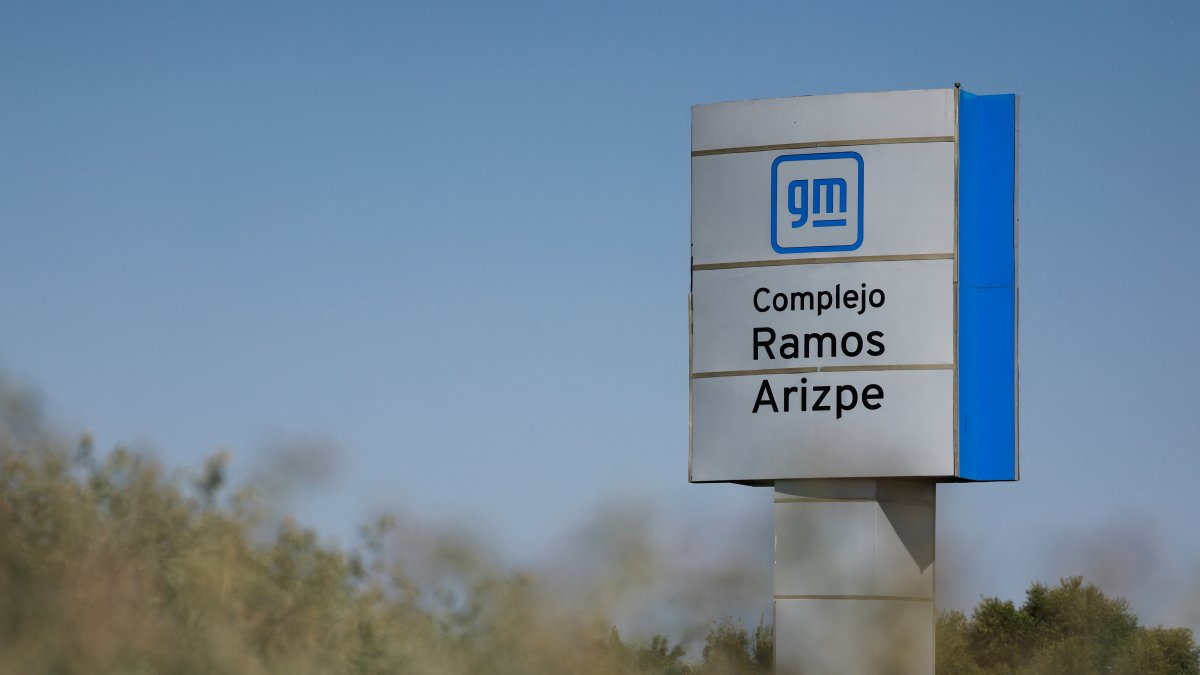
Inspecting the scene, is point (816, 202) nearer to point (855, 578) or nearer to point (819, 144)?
point (819, 144)

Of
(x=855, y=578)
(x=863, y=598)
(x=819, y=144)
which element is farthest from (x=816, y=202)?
(x=863, y=598)

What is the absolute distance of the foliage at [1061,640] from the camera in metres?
25.1

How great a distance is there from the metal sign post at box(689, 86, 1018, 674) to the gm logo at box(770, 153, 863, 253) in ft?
0.04

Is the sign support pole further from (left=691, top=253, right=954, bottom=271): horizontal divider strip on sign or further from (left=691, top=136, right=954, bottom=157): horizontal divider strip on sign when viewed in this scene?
(left=691, top=136, right=954, bottom=157): horizontal divider strip on sign

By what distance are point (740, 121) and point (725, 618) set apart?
13.8ft

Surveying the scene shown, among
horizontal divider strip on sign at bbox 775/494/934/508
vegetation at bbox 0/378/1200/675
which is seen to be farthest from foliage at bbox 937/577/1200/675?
vegetation at bbox 0/378/1200/675

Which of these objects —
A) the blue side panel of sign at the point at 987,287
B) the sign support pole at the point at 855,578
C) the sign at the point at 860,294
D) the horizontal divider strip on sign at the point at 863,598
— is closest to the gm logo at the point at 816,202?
the sign at the point at 860,294

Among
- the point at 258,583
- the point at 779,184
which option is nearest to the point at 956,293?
the point at 779,184

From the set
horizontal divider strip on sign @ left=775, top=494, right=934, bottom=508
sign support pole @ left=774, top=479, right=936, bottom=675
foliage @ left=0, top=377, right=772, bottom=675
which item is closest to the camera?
foliage @ left=0, top=377, right=772, bottom=675

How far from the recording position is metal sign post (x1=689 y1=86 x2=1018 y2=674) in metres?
12.9

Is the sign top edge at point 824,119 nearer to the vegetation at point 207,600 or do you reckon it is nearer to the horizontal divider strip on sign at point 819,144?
the horizontal divider strip on sign at point 819,144

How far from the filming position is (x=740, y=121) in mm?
13664

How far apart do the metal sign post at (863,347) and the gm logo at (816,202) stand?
13mm

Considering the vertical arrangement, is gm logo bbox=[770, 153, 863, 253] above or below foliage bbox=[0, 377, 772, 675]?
above
